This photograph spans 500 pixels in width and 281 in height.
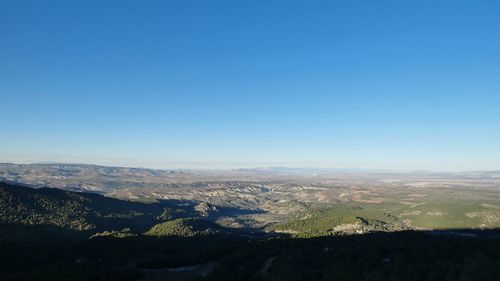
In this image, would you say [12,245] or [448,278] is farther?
[12,245]

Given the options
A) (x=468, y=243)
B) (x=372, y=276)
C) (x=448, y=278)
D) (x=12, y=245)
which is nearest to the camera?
(x=448, y=278)

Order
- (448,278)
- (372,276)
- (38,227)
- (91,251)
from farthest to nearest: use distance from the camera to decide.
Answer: (38,227) < (91,251) < (372,276) < (448,278)

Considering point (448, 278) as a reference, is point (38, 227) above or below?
below

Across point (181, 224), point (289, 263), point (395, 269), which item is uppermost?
point (395, 269)

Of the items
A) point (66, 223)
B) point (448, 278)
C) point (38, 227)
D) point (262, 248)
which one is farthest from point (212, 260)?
point (66, 223)

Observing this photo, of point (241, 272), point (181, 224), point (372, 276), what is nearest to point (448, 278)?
point (372, 276)

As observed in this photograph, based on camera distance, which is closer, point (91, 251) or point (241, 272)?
point (241, 272)

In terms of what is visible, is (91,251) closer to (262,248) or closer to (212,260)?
(212,260)

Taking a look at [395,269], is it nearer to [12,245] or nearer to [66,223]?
[12,245]

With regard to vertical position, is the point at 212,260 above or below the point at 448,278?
below
